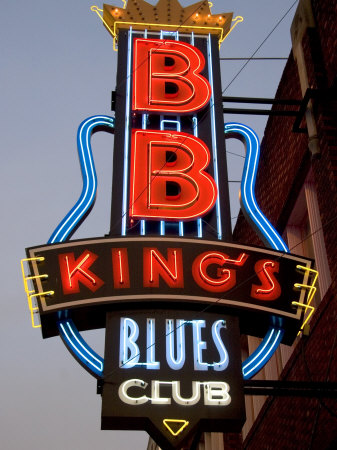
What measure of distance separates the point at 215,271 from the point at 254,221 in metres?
1.24

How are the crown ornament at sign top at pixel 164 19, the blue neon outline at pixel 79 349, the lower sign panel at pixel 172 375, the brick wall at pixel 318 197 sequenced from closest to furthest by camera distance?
the lower sign panel at pixel 172 375, the blue neon outline at pixel 79 349, the brick wall at pixel 318 197, the crown ornament at sign top at pixel 164 19

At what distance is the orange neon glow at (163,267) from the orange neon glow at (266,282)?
997mm

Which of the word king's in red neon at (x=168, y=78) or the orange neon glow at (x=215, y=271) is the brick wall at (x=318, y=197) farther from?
the word king's in red neon at (x=168, y=78)

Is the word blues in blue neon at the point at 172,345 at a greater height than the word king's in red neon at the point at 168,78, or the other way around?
the word king's in red neon at the point at 168,78

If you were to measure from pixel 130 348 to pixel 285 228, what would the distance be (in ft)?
15.6

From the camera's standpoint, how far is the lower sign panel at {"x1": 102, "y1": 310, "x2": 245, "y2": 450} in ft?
28.8

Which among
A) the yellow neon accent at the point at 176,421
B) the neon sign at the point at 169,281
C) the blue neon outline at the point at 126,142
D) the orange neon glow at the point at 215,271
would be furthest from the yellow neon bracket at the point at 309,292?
the blue neon outline at the point at 126,142

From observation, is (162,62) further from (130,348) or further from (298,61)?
(130,348)

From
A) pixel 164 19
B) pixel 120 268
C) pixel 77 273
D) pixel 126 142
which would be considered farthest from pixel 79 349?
pixel 164 19

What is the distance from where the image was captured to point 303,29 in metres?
12.5

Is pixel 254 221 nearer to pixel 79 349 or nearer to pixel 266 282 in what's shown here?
pixel 266 282

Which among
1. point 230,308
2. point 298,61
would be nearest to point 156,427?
point 230,308

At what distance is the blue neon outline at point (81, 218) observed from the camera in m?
9.30

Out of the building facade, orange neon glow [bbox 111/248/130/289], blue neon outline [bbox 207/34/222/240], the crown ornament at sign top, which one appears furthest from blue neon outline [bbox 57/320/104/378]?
the crown ornament at sign top
